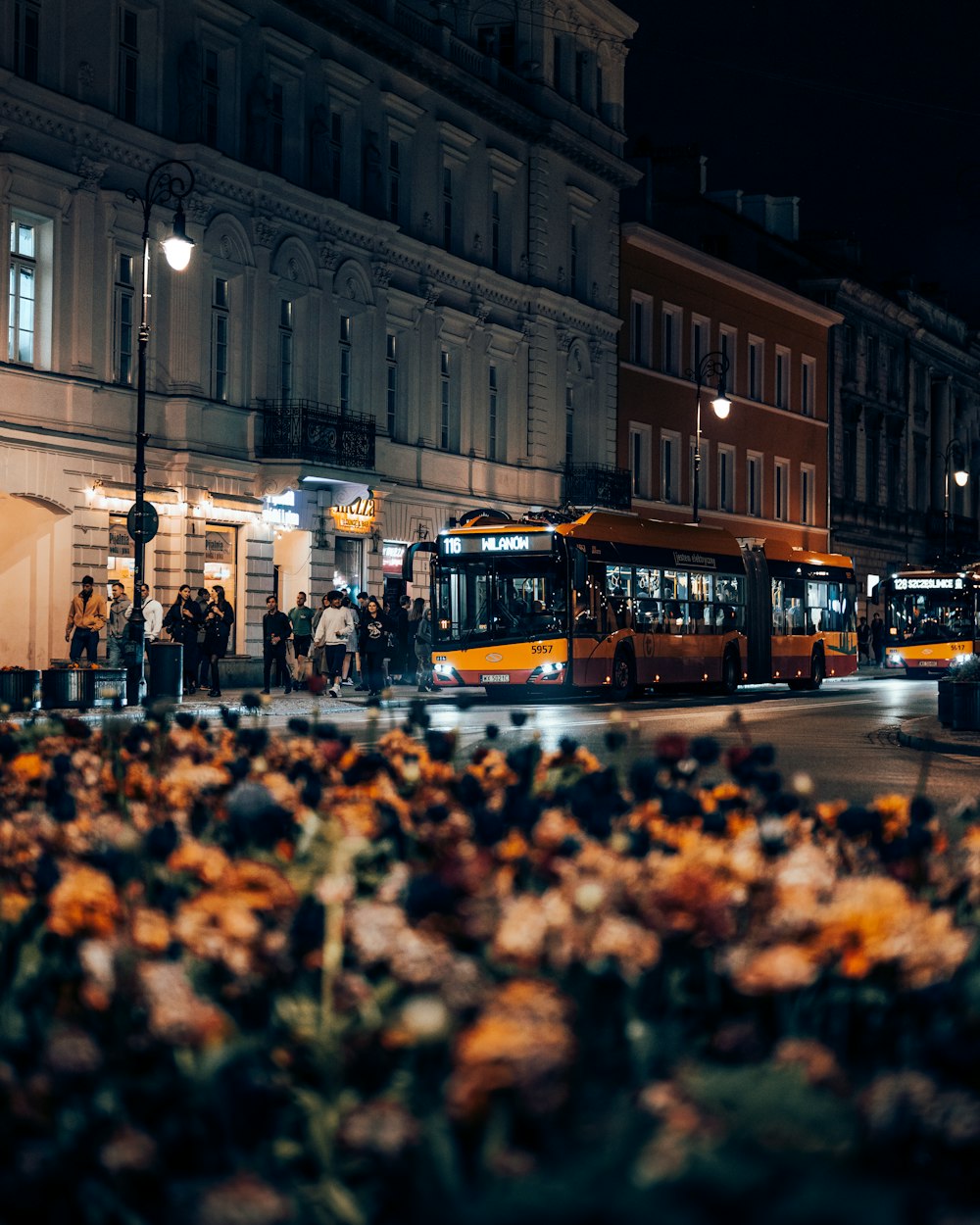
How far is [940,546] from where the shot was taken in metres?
86.2

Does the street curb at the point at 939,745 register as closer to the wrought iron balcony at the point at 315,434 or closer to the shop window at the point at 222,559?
the shop window at the point at 222,559

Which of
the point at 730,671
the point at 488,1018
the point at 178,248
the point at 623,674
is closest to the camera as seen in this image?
the point at 488,1018

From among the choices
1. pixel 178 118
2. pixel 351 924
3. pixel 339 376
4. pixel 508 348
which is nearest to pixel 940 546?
pixel 508 348

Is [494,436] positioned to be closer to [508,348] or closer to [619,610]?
[508,348]

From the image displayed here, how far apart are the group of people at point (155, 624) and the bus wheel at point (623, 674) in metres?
6.77

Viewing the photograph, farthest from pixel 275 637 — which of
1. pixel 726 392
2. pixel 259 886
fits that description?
pixel 726 392

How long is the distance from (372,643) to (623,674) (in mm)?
4546

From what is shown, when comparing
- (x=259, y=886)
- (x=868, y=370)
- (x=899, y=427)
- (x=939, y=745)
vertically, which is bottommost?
(x=939, y=745)

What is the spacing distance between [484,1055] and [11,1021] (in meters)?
1.40

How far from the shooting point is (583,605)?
107 ft

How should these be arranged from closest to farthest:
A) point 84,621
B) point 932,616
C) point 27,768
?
point 27,768 < point 84,621 < point 932,616

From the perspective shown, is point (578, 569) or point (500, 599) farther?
point (500, 599)

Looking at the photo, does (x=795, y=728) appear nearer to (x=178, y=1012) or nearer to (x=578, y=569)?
(x=578, y=569)

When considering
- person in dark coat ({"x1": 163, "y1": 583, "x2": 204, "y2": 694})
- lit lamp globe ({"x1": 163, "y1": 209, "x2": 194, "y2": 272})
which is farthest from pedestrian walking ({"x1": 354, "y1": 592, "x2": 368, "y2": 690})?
lit lamp globe ({"x1": 163, "y1": 209, "x2": 194, "y2": 272})
